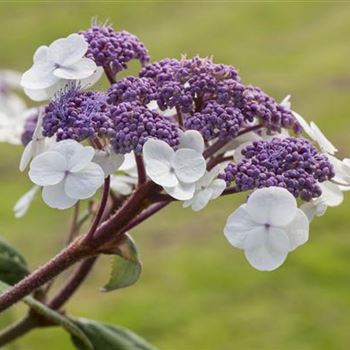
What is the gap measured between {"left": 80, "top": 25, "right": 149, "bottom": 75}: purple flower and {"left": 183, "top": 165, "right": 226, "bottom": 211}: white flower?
0.11 metres

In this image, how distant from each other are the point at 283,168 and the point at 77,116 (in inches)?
5.1

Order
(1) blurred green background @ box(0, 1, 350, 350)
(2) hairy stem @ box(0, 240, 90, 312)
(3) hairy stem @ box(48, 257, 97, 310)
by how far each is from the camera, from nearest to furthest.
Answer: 1. (2) hairy stem @ box(0, 240, 90, 312)
2. (3) hairy stem @ box(48, 257, 97, 310)
3. (1) blurred green background @ box(0, 1, 350, 350)

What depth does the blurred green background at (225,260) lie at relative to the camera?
2.89 meters

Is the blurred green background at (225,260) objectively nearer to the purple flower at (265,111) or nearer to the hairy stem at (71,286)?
the hairy stem at (71,286)

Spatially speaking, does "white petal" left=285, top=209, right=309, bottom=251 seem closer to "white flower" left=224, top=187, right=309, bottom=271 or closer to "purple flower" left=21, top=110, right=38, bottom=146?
"white flower" left=224, top=187, right=309, bottom=271

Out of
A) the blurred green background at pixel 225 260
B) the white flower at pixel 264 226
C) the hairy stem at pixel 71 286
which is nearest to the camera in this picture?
the white flower at pixel 264 226

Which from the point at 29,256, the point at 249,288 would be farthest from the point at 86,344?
the point at 29,256

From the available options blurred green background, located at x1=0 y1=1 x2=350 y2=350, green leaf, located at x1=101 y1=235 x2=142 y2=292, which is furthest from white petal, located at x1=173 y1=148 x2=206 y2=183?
blurred green background, located at x1=0 y1=1 x2=350 y2=350

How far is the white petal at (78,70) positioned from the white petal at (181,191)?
0.35 feet

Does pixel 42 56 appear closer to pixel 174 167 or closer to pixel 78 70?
pixel 78 70

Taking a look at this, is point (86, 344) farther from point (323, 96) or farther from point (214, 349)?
point (323, 96)

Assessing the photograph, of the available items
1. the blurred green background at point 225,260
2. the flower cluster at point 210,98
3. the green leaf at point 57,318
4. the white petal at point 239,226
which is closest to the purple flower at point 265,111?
the flower cluster at point 210,98

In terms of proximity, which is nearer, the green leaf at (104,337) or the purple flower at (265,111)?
the purple flower at (265,111)

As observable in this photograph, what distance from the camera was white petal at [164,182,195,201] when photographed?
57cm
